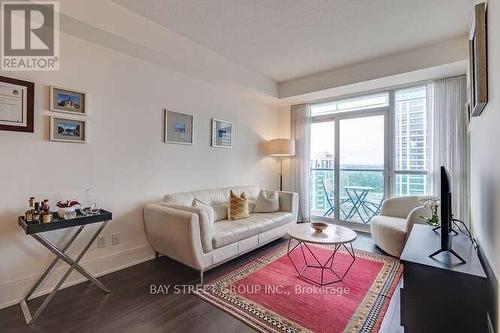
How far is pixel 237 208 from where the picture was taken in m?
3.28

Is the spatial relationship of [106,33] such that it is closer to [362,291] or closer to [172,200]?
[172,200]

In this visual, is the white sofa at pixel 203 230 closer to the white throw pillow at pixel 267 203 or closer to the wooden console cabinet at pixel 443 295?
the white throw pillow at pixel 267 203

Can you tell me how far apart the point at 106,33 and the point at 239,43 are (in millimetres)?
1464

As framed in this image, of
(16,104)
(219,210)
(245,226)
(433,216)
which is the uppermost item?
(16,104)

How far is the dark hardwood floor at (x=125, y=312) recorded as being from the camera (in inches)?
68.7

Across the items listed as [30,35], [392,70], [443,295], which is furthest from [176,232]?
[392,70]

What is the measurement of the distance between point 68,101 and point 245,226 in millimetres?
2224

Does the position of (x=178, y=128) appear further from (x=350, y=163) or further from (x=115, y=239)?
(x=350, y=163)

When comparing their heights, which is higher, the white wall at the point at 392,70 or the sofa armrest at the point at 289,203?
the white wall at the point at 392,70

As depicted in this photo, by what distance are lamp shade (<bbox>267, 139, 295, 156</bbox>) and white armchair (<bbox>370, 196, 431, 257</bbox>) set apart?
178cm

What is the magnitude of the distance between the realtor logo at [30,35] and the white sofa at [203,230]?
5.54 feet

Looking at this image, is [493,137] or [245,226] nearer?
[493,137]

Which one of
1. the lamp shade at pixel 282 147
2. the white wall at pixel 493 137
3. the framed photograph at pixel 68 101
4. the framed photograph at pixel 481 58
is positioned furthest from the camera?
the lamp shade at pixel 282 147

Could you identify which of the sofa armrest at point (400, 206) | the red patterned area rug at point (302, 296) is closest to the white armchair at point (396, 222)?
the sofa armrest at point (400, 206)
